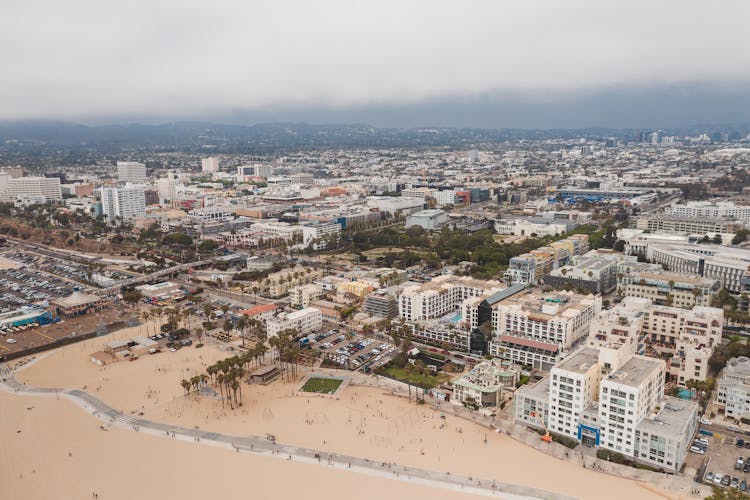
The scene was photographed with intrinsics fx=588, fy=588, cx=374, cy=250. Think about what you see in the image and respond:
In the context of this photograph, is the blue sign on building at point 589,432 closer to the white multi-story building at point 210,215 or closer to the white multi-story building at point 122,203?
the white multi-story building at point 210,215

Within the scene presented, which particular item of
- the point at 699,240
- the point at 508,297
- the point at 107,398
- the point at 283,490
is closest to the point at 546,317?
the point at 508,297

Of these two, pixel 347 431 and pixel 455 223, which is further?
pixel 455 223

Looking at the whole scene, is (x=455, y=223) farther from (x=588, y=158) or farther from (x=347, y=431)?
(x=588, y=158)

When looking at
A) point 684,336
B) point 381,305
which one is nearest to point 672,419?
point 684,336

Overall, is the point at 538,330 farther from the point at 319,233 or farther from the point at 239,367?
the point at 319,233

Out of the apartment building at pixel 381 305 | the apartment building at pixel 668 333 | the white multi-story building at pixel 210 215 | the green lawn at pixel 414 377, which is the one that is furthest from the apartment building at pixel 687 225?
the white multi-story building at pixel 210 215

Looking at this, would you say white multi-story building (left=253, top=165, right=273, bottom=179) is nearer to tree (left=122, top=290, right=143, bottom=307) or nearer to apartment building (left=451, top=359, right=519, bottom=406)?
tree (left=122, top=290, right=143, bottom=307)
